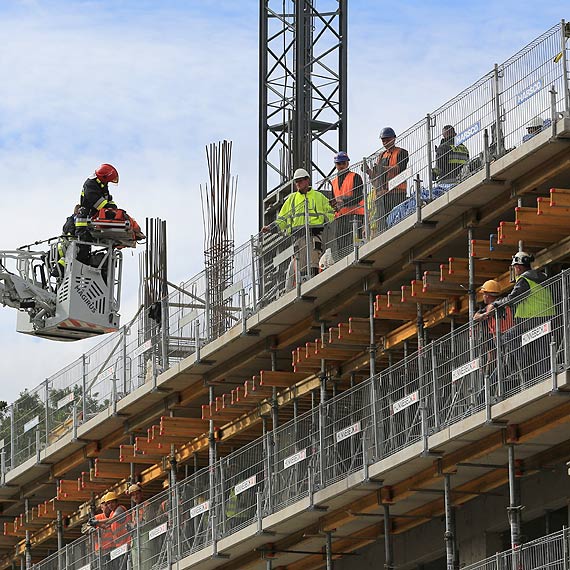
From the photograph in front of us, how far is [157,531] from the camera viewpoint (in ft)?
140

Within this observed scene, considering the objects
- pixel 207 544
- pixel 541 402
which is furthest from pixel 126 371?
pixel 541 402

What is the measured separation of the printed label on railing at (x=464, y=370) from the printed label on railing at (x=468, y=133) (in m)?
3.70

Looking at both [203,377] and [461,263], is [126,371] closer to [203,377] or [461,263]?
[203,377]

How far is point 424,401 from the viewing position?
34.7 meters

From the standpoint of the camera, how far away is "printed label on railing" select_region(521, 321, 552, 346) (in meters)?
31.1

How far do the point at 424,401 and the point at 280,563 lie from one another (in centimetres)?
821

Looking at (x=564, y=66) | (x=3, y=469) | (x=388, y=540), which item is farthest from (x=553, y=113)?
(x=3, y=469)

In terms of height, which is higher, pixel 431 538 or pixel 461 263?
pixel 461 263

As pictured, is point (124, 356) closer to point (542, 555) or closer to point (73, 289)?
point (73, 289)

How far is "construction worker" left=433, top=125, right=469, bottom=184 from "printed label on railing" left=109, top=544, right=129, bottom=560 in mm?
11252

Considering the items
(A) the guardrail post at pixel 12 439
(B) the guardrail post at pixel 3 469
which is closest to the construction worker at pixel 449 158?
(A) the guardrail post at pixel 12 439

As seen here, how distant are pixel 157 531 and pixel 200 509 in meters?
1.72

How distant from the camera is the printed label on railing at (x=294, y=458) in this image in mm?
37875

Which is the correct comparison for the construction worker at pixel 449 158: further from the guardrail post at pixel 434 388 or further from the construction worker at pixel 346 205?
the guardrail post at pixel 434 388
